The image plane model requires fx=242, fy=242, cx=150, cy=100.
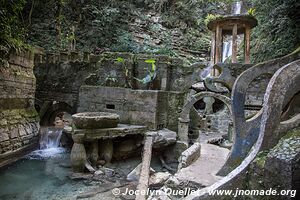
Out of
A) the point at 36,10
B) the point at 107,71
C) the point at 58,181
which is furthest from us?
the point at 36,10

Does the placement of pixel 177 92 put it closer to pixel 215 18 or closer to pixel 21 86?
pixel 215 18

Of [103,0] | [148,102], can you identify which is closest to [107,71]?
[148,102]

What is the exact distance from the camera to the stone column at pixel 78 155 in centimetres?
803

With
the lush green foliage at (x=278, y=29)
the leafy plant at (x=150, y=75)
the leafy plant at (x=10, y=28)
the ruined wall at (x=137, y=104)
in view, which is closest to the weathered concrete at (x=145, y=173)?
the ruined wall at (x=137, y=104)

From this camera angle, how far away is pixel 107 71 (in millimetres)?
11219

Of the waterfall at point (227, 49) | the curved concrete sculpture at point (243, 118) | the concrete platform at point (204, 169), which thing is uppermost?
the waterfall at point (227, 49)

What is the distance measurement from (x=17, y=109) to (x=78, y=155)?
2.89 meters

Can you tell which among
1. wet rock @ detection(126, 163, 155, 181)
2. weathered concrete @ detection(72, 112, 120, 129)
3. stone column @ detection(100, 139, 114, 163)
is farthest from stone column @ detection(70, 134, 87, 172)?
wet rock @ detection(126, 163, 155, 181)

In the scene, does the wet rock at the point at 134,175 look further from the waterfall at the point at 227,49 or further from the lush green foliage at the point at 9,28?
the waterfall at the point at 227,49

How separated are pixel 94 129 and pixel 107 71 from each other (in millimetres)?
3622

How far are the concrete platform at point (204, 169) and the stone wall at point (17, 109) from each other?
579 centimetres

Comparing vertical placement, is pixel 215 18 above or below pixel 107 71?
above

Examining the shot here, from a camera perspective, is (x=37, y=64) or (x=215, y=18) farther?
(x=37, y=64)

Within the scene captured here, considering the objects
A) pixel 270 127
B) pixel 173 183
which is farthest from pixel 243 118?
pixel 173 183
